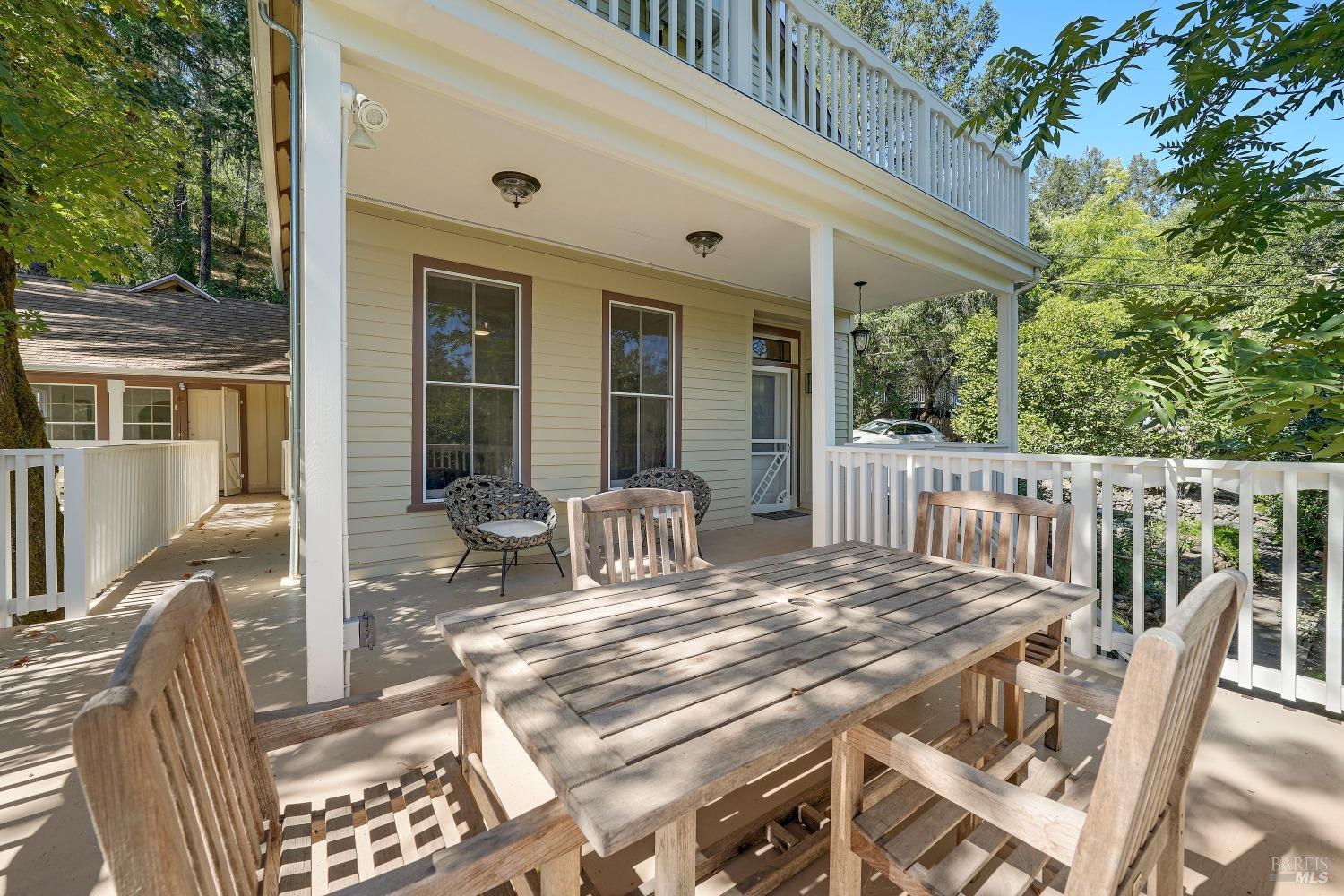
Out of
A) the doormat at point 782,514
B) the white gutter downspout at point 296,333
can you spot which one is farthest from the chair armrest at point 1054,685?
the doormat at point 782,514

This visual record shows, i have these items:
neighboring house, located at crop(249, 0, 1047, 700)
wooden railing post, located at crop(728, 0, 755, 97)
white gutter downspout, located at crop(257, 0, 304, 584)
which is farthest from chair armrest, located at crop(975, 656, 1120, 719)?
white gutter downspout, located at crop(257, 0, 304, 584)

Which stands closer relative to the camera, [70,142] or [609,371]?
[70,142]

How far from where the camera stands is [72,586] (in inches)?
134

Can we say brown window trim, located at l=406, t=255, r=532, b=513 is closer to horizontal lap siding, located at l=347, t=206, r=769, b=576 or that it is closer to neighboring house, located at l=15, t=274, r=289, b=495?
horizontal lap siding, located at l=347, t=206, r=769, b=576

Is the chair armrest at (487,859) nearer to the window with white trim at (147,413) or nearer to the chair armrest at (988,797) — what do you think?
the chair armrest at (988,797)

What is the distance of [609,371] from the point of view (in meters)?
5.70

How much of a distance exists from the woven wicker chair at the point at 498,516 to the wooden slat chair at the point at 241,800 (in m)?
2.86

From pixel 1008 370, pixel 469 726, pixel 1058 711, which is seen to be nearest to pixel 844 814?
pixel 469 726

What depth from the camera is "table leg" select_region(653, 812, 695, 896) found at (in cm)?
91

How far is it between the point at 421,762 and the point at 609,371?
416cm

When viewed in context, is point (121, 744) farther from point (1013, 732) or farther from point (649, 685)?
point (1013, 732)

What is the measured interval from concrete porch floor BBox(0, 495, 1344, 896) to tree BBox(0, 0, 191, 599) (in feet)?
5.10

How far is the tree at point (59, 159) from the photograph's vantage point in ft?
11.4

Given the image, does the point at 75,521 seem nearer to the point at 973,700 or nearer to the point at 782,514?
the point at 973,700
